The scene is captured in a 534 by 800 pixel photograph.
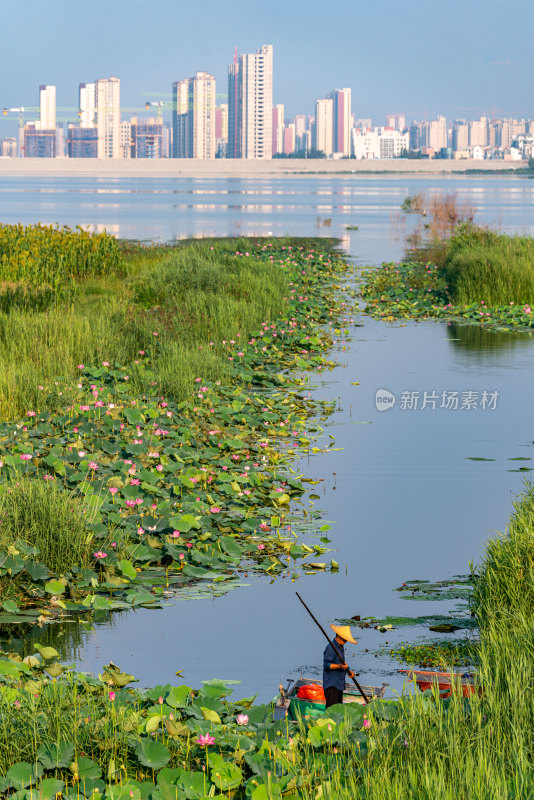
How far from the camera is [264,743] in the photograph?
4754mm

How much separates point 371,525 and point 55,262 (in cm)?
1631

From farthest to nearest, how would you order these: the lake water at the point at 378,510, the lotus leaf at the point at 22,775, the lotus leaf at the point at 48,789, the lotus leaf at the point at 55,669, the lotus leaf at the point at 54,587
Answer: the lotus leaf at the point at 54,587
the lake water at the point at 378,510
the lotus leaf at the point at 55,669
the lotus leaf at the point at 22,775
the lotus leaf at the point at 48,789

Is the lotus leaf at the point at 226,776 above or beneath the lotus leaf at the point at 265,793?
beneath

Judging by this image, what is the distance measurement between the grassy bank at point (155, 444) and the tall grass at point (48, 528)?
2cm

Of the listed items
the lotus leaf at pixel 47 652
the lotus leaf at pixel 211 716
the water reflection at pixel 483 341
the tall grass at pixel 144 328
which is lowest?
the lotus leaf at pixel 47 652

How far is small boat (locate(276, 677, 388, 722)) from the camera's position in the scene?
17.4ft

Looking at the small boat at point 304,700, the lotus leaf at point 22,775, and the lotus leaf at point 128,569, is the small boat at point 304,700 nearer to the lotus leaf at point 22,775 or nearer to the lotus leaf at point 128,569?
the lotus leaf at point 22,775

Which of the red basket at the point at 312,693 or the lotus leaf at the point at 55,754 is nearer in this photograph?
the lotus leaf at the point at 55,754

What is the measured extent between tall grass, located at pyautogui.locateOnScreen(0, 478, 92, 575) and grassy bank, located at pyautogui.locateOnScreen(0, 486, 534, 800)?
1.95 m

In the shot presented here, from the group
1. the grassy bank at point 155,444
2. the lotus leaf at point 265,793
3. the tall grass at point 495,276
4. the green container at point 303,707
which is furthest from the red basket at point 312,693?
the tall grass at point 495,276

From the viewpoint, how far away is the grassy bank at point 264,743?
4.26 m

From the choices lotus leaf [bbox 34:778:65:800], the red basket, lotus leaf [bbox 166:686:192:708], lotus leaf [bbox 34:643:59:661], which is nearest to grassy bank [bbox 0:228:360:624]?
lotus leaf [bbox 34:643:59:661]

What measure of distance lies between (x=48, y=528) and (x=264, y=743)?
3438mm

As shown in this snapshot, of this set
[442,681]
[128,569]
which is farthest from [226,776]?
[128,569]
